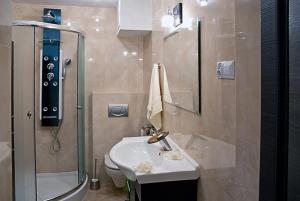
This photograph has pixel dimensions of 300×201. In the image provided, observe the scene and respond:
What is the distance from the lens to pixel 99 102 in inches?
134

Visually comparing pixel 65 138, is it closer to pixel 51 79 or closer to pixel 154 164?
pixel 51 79

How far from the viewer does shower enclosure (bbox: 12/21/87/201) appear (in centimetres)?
279

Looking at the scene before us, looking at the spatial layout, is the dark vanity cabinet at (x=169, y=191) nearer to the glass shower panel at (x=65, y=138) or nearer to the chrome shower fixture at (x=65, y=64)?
the glass shower panel at (x=65, y=138)

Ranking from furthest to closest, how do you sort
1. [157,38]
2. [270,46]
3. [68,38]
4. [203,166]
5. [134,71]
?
[134,71], [68,38], [157,38], [203,166], [270,46]

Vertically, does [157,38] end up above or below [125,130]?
above

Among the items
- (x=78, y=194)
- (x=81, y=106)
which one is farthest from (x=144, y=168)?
(x=81, y=106)

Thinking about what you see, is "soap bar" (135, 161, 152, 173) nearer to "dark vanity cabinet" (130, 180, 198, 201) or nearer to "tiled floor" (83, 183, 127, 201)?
"dark vanity cabinet" (130, 180, 198, 201)

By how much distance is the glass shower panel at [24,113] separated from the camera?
276cm

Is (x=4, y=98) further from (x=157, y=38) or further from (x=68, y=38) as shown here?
(x=68, y=38)

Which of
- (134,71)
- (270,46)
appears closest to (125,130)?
(134,71)

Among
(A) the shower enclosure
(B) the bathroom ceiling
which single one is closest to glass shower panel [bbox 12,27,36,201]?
(A) the shower enclosure

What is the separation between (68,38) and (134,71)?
99cm

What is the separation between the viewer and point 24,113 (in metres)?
2.87

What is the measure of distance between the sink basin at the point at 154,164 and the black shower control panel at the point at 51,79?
143 centimetres
